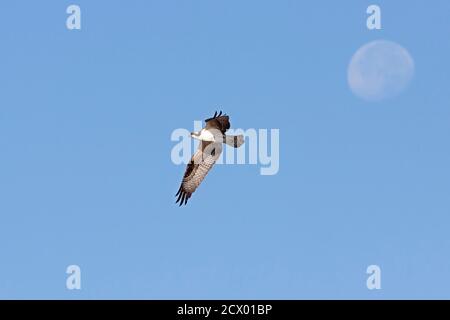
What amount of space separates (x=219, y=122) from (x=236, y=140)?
46cm

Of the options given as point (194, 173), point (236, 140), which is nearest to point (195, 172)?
point (194, 173)

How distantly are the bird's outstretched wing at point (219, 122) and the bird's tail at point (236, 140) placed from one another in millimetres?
173

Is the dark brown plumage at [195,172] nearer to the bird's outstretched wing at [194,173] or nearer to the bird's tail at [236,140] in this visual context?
the bird's outstretched wing at [194,173]

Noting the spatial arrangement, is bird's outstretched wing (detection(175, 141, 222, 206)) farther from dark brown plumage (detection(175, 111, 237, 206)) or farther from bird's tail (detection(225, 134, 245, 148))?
bird's tail (detection(225, 134, 245, 148))

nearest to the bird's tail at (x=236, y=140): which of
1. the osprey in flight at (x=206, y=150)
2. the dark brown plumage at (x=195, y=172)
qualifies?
the osprey in flight at (x=206, y=150)

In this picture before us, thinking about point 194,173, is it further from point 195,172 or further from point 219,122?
point 219,122

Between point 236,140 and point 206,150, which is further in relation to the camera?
point 206,150

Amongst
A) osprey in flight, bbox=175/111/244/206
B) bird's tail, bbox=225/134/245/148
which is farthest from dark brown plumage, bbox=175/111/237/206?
bird's tail, bbox=225/134/245/148

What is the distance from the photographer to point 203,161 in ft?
66.8

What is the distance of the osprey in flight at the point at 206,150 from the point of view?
18984mm

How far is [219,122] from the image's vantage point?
62.1ft
